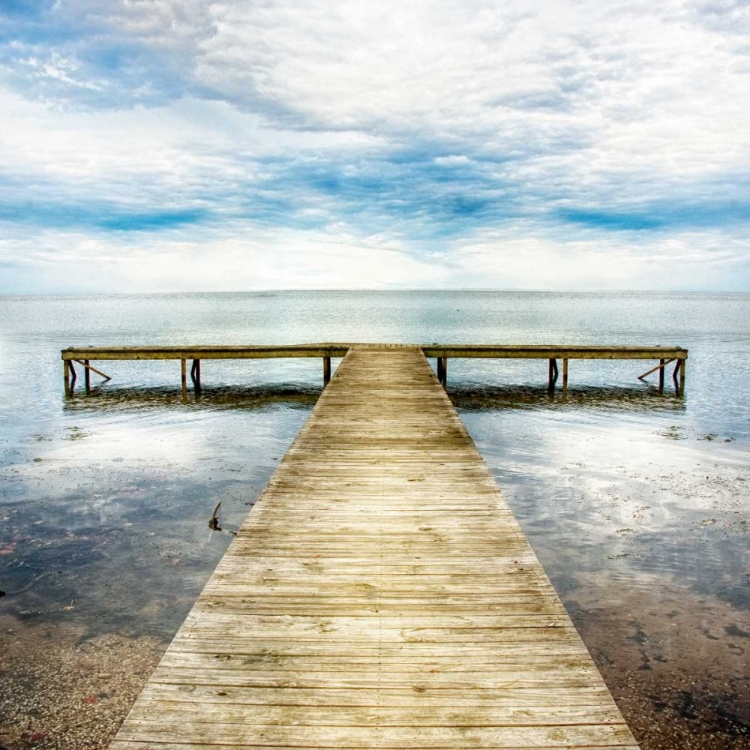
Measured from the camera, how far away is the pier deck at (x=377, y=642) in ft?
8.30

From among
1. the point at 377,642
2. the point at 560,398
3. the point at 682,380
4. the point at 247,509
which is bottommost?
the point at 247,509

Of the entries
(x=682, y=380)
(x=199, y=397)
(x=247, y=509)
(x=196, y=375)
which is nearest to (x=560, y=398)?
(x=682, y=380)

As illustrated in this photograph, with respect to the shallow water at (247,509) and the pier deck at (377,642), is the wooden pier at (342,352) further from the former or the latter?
the pier deck at (377,642)

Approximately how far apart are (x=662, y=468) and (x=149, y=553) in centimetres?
887

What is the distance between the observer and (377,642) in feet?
10.5

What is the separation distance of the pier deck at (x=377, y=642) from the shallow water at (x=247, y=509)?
1.71 m

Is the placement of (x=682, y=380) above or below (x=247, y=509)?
above

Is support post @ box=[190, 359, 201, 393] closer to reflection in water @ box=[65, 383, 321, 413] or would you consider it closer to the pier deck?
reflection in water @ box=[65, 383, 321, 413]

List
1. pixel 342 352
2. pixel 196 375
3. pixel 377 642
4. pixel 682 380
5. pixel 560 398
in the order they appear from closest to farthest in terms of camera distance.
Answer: pixel 377 642 → pixel 342 352 → pixel 560 398 → pixel 682 380 → pixel 196 375

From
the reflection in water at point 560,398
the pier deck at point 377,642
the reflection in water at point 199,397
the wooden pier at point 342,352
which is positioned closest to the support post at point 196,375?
the reflection in water at point 199,397

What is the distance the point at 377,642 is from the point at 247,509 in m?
5.98

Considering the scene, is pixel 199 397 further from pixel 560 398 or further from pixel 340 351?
pixel 560 398

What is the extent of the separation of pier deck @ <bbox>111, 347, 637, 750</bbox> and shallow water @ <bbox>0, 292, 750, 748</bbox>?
1712 millimetres

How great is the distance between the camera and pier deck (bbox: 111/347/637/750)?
8.30 feet
